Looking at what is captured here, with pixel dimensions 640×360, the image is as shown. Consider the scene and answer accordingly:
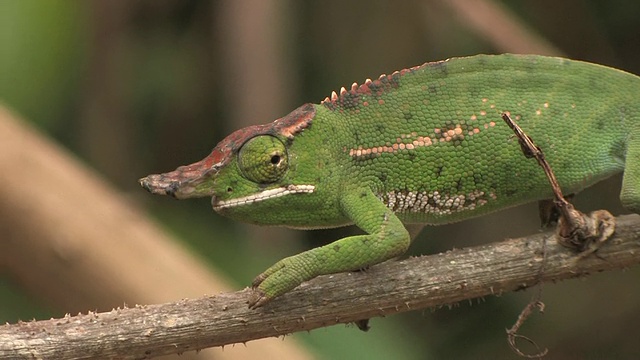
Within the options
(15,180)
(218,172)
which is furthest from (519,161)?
(15,180)

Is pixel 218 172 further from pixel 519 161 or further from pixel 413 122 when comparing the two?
pixel 519 161

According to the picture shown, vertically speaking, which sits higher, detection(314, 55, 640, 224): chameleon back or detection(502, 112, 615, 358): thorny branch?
detection(314, 55, 640, 224): chameleon back

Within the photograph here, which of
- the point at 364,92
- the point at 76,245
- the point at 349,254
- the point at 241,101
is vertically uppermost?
the point at 241,101

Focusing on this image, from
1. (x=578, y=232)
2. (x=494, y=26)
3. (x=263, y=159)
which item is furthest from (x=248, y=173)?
(x=494, y=26)

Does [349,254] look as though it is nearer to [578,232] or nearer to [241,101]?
[578,232]

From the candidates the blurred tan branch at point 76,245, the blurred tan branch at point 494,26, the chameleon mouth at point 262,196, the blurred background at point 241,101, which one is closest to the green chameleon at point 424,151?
the chameleon mouth at point 262,196

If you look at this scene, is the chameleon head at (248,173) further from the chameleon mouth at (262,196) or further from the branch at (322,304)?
the branch at (322,304)

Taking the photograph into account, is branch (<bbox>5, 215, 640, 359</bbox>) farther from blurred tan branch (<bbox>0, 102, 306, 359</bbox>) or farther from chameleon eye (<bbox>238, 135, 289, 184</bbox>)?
blurred tan branch (<bbox>0, 102, 306, 359</bbox>)

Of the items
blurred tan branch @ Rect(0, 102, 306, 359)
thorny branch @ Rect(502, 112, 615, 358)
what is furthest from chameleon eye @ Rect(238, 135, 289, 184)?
blurred tan branch @ Rect(0, 102, 306, 359)
